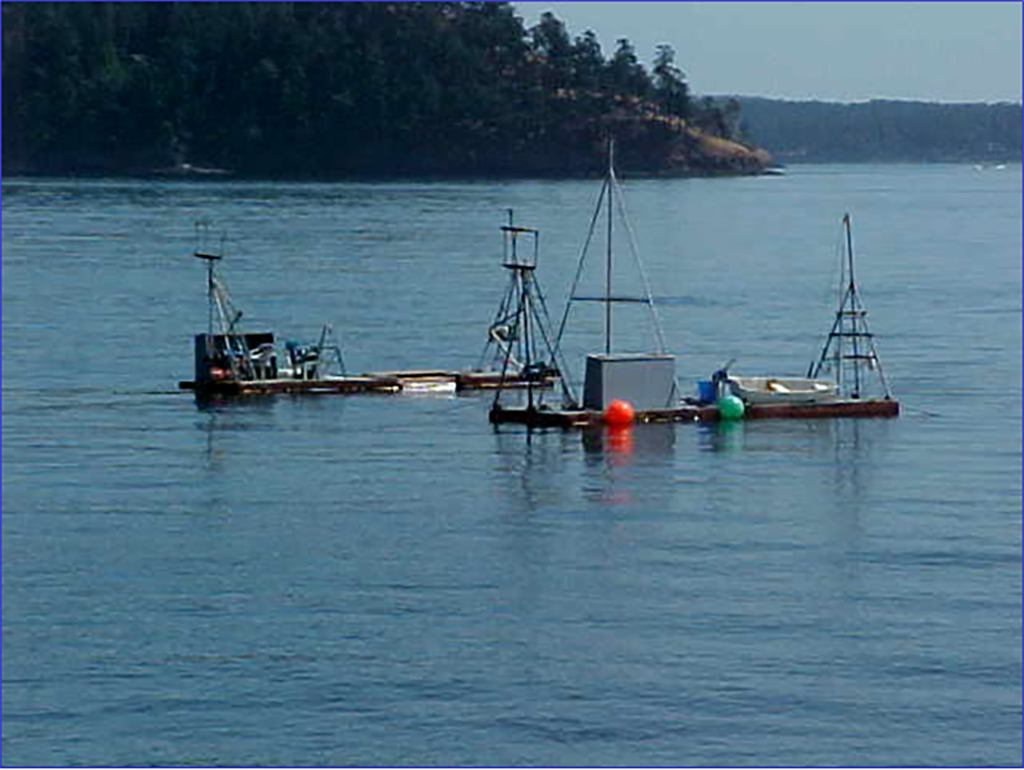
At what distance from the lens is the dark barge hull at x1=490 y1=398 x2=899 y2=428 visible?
38219 millimetres

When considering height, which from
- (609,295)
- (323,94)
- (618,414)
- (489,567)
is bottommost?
(489,567)

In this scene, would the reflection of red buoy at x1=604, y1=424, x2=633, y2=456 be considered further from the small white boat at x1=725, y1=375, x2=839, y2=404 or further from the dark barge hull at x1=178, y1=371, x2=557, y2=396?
the dark barge hull at x1=178, y1=371, x2=557, y2=396

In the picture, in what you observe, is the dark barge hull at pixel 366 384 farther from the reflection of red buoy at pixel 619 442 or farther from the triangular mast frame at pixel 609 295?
the reflection of red buoy at pixel 619 442

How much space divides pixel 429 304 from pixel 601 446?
24886mm

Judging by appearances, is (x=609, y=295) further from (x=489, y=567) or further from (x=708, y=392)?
(x=489, y=567)

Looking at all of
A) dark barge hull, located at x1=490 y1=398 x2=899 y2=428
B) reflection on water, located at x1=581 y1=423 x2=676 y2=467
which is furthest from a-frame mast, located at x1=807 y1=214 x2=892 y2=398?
reflection on water, located at x1=581 y1=423 x2=676 y2=467

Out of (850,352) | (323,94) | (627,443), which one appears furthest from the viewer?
(323,94)

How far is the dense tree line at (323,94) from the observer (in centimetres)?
17188

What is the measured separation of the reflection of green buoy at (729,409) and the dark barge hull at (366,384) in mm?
3637

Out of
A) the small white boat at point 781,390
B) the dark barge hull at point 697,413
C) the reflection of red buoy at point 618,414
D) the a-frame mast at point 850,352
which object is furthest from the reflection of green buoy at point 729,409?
the a-frame mast at point 850,352

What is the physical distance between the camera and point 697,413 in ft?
128

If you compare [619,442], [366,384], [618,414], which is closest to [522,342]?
[366,384]

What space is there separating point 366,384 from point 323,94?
133909 mm

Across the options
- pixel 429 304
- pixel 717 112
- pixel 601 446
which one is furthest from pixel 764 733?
pixel 717 112
